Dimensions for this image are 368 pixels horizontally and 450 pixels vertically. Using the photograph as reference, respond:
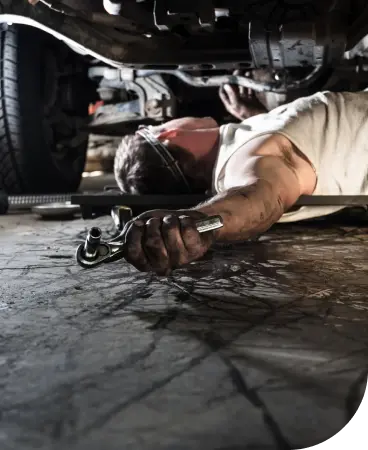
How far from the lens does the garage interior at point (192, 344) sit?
69 cm

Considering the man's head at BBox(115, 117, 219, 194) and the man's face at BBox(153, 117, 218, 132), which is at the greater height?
the man's face at BBox(153, 117, 218, 132)

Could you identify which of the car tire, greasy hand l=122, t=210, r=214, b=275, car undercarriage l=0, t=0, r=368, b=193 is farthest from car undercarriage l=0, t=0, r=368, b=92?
greasy hand l=122, t=210, r=214, b=275

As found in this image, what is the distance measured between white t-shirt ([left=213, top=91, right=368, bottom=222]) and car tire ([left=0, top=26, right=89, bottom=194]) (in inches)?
48.6

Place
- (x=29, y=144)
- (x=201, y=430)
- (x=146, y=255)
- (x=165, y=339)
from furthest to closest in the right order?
1. (x=29, y=144)
2. (x=146, y=255)
3. (x=165, y=339)
4. (x=201, y=430)

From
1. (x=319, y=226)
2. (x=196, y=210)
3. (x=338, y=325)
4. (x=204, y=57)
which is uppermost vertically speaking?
(x=204, y=57)

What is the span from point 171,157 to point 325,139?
524mm

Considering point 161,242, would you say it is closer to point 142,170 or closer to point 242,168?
point 242,168

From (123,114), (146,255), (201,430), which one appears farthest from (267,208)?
(123,114)

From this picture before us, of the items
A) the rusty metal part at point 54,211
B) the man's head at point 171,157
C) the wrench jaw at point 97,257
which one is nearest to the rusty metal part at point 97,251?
the wrench jaw at point 97,257

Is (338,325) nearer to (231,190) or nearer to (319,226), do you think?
(231,190)

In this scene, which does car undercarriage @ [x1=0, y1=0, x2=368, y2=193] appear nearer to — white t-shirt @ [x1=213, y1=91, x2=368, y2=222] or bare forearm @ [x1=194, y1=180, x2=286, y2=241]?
white t-shirt @ [x1=213, y1=91, x2=368, y2=222]

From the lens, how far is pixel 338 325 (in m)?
1.03

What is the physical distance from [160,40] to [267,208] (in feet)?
3.94

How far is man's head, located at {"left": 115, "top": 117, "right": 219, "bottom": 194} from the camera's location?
200 centimetres
